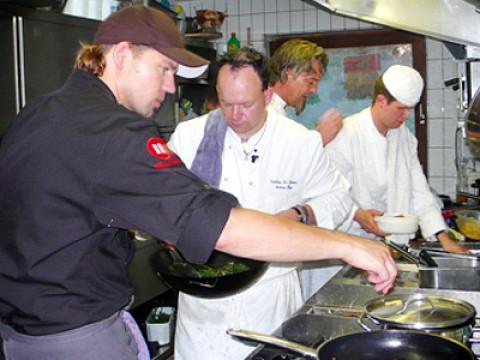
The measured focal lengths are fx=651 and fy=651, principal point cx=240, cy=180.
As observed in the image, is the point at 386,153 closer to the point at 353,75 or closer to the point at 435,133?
the point at 435,133

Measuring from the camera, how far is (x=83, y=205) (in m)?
1.25

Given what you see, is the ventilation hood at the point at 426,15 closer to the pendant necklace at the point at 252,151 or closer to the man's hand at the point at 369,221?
the pendant necklace at the point at 252,151

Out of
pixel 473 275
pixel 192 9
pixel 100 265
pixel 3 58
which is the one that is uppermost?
pixel 192 9

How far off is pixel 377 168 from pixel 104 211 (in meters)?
2.17

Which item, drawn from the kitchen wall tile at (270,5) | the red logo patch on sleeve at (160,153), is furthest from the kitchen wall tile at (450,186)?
the red logo patch on sleeve at (160,153)

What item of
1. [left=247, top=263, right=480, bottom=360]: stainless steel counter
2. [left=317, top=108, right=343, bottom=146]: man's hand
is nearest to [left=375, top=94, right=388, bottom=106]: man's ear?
[left=317, top=108, right=343, bottom=146]: man's hand

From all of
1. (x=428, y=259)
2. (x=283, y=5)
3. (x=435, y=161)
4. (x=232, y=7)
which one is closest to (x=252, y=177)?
(x=428, y=259)

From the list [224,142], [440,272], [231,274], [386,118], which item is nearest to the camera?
[231,274]

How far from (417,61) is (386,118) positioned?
6.21 ft

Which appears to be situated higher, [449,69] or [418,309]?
[449,69]

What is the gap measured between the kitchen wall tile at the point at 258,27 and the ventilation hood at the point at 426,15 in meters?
2.85

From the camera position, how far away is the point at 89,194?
1.23 meters

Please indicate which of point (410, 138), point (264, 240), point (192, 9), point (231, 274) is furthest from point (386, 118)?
point (192, 9)

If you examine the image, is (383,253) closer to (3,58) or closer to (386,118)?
(386,118)
